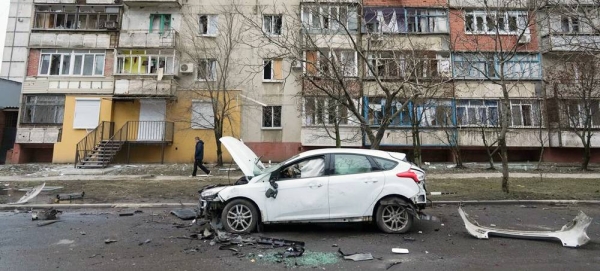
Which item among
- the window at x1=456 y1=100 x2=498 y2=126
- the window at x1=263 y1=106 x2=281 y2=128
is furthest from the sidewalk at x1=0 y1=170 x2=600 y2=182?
the window at x1=263 y1=106 x2=281 y2=128

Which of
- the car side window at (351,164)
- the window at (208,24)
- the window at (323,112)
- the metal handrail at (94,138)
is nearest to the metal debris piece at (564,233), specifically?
the car side window at (351,164)

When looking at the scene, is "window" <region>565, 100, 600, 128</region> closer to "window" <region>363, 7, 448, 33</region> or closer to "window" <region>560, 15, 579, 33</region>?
"window" <region>560, 15, 579, 33</region>

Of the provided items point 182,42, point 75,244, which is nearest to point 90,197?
point 75,244

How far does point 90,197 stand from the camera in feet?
33.4

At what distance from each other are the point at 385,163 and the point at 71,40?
77.6 ft

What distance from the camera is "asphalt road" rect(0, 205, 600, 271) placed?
15.0ft

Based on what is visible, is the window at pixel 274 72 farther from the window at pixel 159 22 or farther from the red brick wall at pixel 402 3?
the window at pixel 159 22

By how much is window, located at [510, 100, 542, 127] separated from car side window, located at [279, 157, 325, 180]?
64.1ft

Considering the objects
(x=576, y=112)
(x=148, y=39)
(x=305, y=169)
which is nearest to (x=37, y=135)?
(x=148, y=39)

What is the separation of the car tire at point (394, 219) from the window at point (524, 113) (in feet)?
61.7

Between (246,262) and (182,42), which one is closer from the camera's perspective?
(246,262)

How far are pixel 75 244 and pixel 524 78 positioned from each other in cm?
2410

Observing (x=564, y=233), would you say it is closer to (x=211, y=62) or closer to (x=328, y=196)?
(x=328, y=196)

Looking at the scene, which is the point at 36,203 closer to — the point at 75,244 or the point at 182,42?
the point at 75,244
